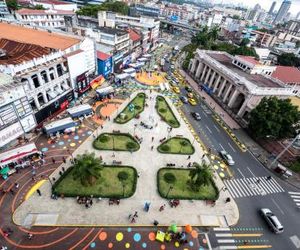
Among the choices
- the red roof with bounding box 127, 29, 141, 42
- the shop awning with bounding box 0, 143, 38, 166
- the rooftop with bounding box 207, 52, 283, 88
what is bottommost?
the shop awning with bounding box 0, 143, 38, 166


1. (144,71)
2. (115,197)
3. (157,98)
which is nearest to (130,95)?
(157,98)

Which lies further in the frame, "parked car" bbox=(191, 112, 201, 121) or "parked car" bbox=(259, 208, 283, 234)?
"parked car" bbox=(191, 112, 201, 121)

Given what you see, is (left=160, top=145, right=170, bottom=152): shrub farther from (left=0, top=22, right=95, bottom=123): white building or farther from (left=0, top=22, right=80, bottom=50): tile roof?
(left=0, top=22, right=80, bottom=50): tile roof

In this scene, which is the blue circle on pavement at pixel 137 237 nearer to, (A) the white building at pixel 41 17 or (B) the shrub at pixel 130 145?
(B) the shrub at pixel 130 145

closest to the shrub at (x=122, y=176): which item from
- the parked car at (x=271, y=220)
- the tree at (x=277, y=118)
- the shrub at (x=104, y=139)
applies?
the shrub at (x=104, y=139)

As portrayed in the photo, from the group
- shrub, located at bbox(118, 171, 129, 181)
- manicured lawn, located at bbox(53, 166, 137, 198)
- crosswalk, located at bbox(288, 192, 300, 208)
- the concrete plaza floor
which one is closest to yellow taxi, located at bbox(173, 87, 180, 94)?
the concrete plaza floor
